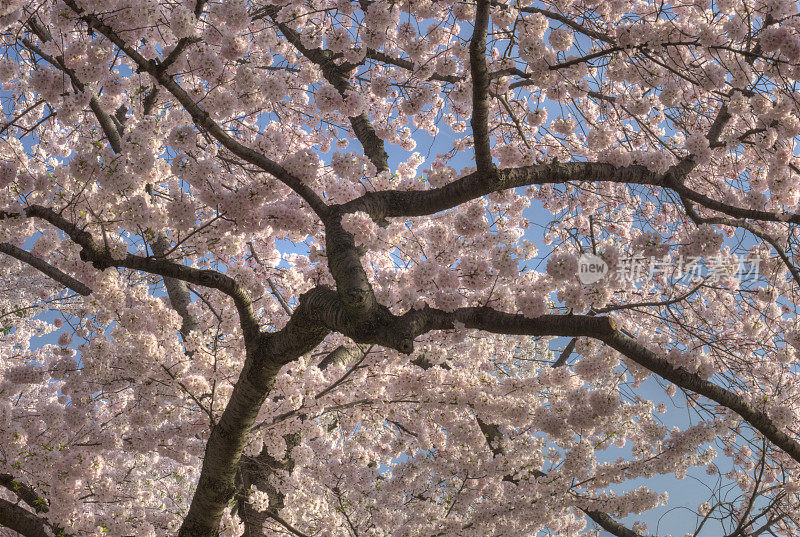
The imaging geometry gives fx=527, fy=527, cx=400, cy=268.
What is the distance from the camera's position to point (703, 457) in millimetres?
5910

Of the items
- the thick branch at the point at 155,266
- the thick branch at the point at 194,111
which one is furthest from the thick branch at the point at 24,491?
the thick branch at the point at 194,111

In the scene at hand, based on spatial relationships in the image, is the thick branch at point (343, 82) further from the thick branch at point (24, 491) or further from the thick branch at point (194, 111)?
the thick branch at point (24, 491)

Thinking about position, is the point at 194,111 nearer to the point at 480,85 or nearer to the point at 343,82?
the point at 480,85

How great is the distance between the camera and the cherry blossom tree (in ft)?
11.8

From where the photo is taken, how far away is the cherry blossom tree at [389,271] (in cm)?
360

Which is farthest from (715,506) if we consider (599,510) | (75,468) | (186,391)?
(75,468)

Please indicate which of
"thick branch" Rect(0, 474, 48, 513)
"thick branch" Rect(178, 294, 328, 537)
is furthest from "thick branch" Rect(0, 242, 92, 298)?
"thick branch" Rect(178, 294, 328, 537)

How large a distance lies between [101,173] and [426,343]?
3.07 m

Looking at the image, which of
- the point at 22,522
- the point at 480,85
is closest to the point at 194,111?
the point at 480,85

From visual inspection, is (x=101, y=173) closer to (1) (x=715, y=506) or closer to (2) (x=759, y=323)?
(1) (x=715, y=506)

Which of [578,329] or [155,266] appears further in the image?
[155,266]

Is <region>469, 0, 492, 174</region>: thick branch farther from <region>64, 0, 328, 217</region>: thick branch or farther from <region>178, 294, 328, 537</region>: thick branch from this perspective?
<region>178, 294, 328, 537</region>: thick branch

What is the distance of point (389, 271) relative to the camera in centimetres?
541

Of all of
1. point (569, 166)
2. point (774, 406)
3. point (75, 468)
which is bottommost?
point (75, 468)
